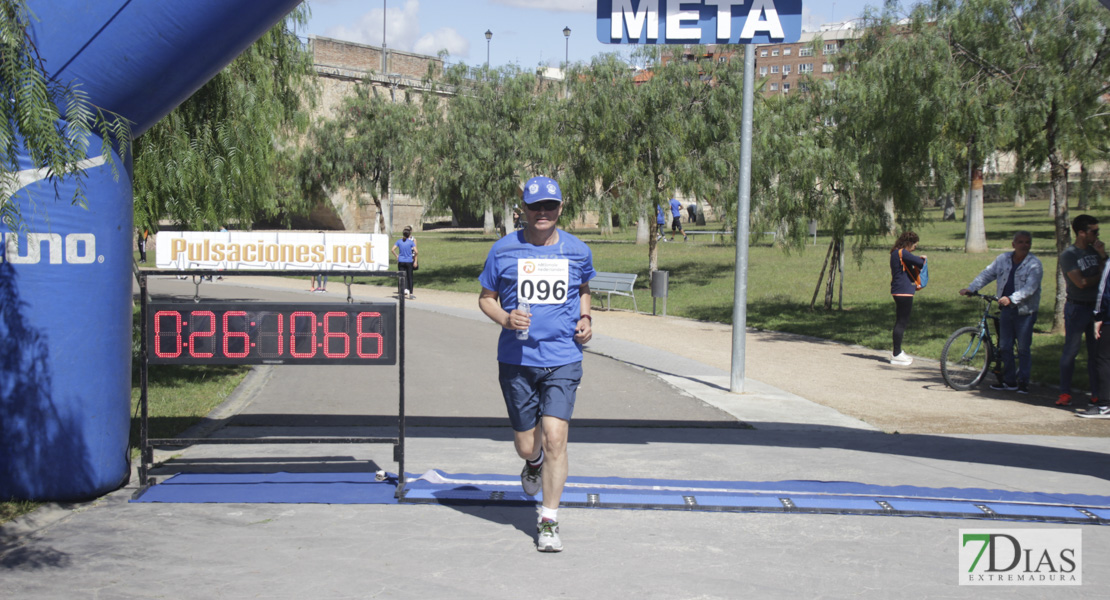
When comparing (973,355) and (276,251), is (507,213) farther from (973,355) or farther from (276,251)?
(276,251)

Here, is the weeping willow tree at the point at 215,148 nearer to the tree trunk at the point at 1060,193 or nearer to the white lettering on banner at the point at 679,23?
the white lettering on banner at the point at 679,23

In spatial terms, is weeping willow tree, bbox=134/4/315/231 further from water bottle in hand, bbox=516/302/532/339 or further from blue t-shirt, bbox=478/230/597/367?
water bottle in hand, bbox=516/302/532/339

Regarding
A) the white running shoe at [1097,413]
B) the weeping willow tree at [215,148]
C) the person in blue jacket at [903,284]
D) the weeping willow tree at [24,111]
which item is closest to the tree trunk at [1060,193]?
the person in blue jacket at [903,284]

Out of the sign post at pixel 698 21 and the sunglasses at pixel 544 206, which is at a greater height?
the sign post at pixel 698 21

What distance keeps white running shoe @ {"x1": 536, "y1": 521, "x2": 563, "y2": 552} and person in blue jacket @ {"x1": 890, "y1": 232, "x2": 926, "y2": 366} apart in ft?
31.5

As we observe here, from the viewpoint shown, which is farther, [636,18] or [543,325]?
[636,18]

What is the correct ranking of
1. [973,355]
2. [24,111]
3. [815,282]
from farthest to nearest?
[815,282] → [973,355] → [24,111]

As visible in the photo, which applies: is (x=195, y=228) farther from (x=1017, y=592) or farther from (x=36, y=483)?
(x=1017, y=592)

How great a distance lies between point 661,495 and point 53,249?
4.05m

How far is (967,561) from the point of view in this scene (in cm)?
Result: 513

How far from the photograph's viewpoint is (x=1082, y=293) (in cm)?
984

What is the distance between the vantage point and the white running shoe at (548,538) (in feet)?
Answer: 16.9

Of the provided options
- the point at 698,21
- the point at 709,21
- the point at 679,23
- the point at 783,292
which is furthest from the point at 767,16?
the point at 783,292

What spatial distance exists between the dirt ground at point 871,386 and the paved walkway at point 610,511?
0.06 metres
